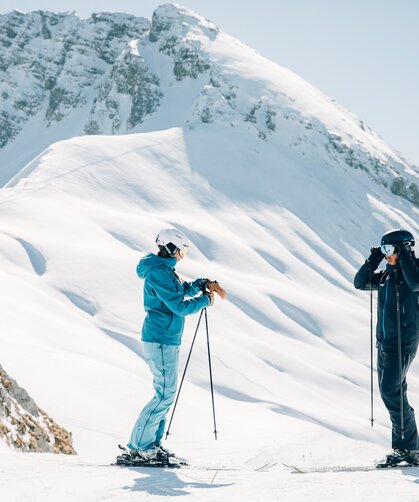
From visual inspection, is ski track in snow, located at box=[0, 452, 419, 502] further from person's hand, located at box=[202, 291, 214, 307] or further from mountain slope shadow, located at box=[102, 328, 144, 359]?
mountain slope shadow, located at box=[102, 328, 144, 359]

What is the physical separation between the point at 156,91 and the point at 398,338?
113577 mm

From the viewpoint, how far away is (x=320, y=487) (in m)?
5.93

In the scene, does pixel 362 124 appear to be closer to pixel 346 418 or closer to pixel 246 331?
pixel 246 331

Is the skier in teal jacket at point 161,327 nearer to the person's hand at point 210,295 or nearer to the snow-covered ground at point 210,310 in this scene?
the person's hand at point 210,295

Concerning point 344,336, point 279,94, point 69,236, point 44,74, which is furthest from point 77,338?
point 44,74

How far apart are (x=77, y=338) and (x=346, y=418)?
1332 cm

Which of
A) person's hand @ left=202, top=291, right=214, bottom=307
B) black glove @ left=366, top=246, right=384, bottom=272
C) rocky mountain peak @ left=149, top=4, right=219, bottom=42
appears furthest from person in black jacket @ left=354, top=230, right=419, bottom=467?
rocky mountain peak @ left=149, top=4, right=219, bottom=42

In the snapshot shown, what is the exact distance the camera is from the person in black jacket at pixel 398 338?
7.26m

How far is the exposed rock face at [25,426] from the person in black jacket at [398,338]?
4237 millimetres

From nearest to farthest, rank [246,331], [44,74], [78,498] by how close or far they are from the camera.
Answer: [78,498] → [246,331] → [44,74]

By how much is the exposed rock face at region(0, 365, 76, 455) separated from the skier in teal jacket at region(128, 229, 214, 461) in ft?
6.67

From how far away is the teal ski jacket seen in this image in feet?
23.8

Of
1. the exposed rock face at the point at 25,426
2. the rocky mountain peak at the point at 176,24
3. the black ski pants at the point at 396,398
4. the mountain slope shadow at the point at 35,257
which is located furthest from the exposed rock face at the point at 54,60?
the black ski pants at the point at 396,398

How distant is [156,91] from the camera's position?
118 meters
